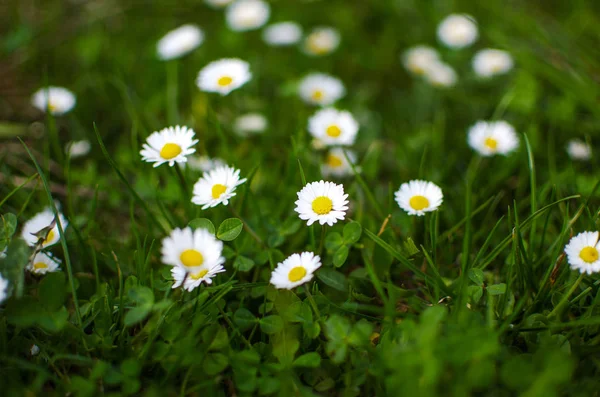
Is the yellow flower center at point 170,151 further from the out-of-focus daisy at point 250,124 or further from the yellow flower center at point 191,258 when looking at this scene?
the out-of-focus daisy at point 250,124

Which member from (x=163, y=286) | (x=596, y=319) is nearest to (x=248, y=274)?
(x=163, y=286)

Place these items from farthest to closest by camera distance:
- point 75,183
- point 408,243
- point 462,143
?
point 462,143 < point 75,183 < point 408,243

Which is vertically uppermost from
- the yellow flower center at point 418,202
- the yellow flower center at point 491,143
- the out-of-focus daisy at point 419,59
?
the out-of-focus daisy at point 419,59

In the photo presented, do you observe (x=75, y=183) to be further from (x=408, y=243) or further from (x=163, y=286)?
(x=408, y=243)

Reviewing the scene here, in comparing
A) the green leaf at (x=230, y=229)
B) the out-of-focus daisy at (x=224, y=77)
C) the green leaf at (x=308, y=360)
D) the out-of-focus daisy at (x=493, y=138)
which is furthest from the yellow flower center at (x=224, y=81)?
the green leaf at (x=308, y=360)

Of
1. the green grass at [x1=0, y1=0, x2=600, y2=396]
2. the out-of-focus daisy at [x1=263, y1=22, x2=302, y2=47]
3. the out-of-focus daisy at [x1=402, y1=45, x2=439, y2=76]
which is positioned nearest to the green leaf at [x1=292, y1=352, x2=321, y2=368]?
the green grass at [x1=0, y1=0, x2=600, y2=396]

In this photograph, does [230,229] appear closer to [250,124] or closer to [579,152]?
[250,124]

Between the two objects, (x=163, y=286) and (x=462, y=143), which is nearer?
(x=163, y=286)
